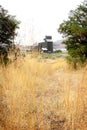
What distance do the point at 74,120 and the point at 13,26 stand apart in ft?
19.6

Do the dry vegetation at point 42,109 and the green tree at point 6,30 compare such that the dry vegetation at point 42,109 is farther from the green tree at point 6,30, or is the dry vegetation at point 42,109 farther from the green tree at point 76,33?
the green tree at point 76,33

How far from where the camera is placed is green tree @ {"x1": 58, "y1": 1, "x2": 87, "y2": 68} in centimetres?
1086

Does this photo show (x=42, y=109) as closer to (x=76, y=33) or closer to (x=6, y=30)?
(x=6, y=30)

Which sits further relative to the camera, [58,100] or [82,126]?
[58,100]

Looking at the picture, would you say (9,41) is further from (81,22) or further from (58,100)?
(58,100)

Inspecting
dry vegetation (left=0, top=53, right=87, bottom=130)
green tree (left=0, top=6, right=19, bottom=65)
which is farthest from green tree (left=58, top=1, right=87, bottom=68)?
dry vegetation (left=0, top=53, right=87, bottom=130)

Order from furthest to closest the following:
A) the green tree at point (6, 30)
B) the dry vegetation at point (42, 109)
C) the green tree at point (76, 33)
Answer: the green tree at point (76, 33)
the green tree at point (6, 30)
the dry vegetation at point (42, 109)

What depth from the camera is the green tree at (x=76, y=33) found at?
10.9 meters

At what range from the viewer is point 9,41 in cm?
863

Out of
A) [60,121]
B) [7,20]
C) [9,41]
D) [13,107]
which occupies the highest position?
[7,20]

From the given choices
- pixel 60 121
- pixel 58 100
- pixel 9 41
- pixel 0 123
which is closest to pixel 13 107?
pixel 0 123

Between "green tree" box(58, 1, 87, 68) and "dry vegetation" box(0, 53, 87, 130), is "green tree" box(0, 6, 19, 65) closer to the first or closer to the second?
"green tree" box(58, 1, 87, 68)

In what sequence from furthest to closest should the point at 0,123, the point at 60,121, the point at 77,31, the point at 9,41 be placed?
the point at 77,31
the point at 9,41
the point at 60,121
the point at 0,123

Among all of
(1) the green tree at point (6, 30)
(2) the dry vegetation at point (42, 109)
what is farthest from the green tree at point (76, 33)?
(2) the dry vegetation at point (42, 109)
